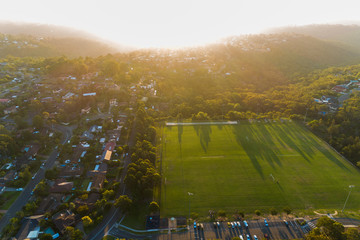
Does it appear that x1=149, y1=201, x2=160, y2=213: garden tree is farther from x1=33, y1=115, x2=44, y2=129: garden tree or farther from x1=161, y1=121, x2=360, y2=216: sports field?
x1=33, y1=115, x2=44, y2=129: garden tree

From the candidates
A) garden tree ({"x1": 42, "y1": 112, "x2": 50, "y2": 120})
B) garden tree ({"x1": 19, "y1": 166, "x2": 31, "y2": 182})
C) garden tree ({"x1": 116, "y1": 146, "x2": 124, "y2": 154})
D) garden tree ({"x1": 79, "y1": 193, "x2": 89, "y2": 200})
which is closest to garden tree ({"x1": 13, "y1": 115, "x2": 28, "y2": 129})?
garden tree ({"x1": 42, "y1": 112, "x2": 50, "y2": 120})

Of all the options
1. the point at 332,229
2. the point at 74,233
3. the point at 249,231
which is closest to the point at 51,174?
the point at 74,233

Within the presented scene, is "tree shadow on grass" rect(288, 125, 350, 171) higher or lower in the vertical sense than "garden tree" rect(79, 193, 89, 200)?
higher

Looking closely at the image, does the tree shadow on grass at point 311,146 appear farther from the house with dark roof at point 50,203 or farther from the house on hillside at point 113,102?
the house on hillside at point 113,102

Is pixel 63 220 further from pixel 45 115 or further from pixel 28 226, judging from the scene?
pixel 45 115

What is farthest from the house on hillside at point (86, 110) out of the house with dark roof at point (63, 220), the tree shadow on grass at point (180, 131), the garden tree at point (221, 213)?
the garden tree at point (221, 213)

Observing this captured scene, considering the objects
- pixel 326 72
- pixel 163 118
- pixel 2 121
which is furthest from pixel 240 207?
pixel 326 72
